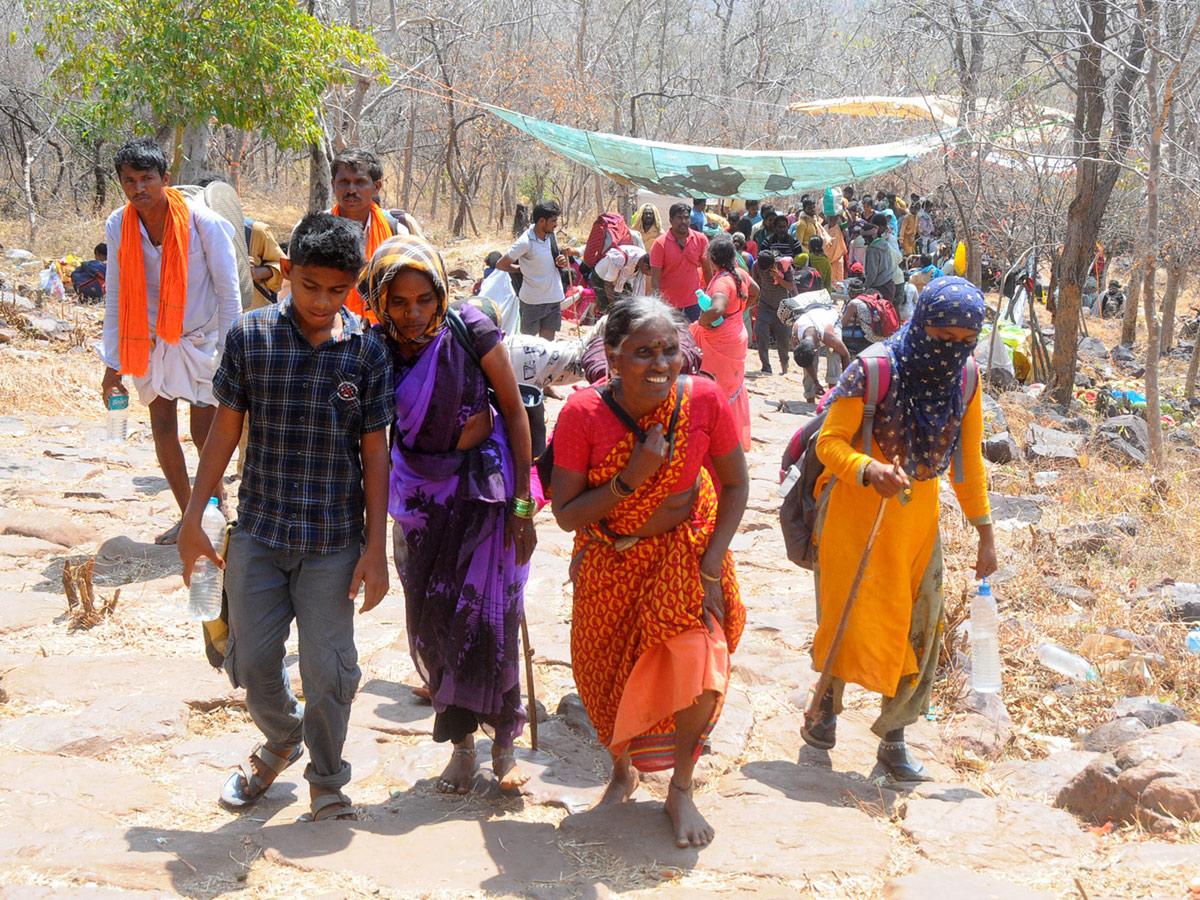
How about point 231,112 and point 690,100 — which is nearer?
point 231,112

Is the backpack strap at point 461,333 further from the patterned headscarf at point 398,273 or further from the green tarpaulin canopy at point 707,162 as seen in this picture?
the green tarpaulin canopy at point 707,162

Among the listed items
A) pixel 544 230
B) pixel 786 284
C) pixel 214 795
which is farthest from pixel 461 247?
pixel 214 795

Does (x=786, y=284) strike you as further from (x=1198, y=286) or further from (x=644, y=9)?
(x=644, y=9)

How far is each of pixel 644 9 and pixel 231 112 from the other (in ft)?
68.8

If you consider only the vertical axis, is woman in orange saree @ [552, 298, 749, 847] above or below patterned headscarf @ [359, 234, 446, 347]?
below

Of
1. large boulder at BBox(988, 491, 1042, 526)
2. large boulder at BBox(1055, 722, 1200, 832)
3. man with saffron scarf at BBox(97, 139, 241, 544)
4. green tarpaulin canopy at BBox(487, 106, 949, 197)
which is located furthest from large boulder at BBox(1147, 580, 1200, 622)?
green tarpaulin canopy at BBox(487, 106, 949, 197)

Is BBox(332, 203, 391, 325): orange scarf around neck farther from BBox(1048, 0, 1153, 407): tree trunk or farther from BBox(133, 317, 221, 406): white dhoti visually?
BBox(1048, 0, 1153, 407): tree trunk

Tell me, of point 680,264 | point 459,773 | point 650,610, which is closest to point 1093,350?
point 680,264

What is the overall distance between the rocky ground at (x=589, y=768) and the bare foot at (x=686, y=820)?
0.17 feet

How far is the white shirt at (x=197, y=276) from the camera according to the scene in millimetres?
4918

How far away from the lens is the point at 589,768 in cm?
367

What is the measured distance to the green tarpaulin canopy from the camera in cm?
1582

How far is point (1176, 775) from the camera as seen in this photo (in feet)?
10.7

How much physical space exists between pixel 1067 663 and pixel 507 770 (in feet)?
8.58
